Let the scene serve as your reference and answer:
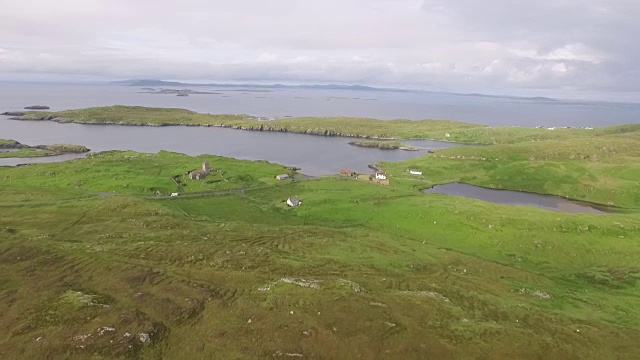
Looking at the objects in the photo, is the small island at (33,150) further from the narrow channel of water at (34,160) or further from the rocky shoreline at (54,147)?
the narrow channel of water at (34,160)

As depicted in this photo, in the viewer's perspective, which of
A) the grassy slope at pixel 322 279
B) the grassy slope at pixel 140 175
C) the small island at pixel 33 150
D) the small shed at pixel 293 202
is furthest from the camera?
the small island at pixel 33 150

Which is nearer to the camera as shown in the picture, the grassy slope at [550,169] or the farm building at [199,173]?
the farm building at [199,173]

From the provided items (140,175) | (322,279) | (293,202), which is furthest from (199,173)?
(322,279)

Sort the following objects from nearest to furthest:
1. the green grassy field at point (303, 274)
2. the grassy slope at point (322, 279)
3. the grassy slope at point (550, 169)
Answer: the green grassy field at point (303, 274)
the grassy slope at point (322, 279)
the grassy slope at point (550, 169)

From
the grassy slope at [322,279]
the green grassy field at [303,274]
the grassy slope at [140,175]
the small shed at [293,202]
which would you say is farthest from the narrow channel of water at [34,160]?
the small shed at [293,202]

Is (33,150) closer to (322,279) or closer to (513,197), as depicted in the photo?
(322,279)

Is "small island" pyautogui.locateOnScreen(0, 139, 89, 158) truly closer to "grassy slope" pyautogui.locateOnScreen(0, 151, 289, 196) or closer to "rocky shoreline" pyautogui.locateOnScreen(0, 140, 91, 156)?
"rocky shoreline" pyautogui.locateOnScreen(0, 140, 91, 156)

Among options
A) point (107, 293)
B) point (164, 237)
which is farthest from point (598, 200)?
point (107, 293)
